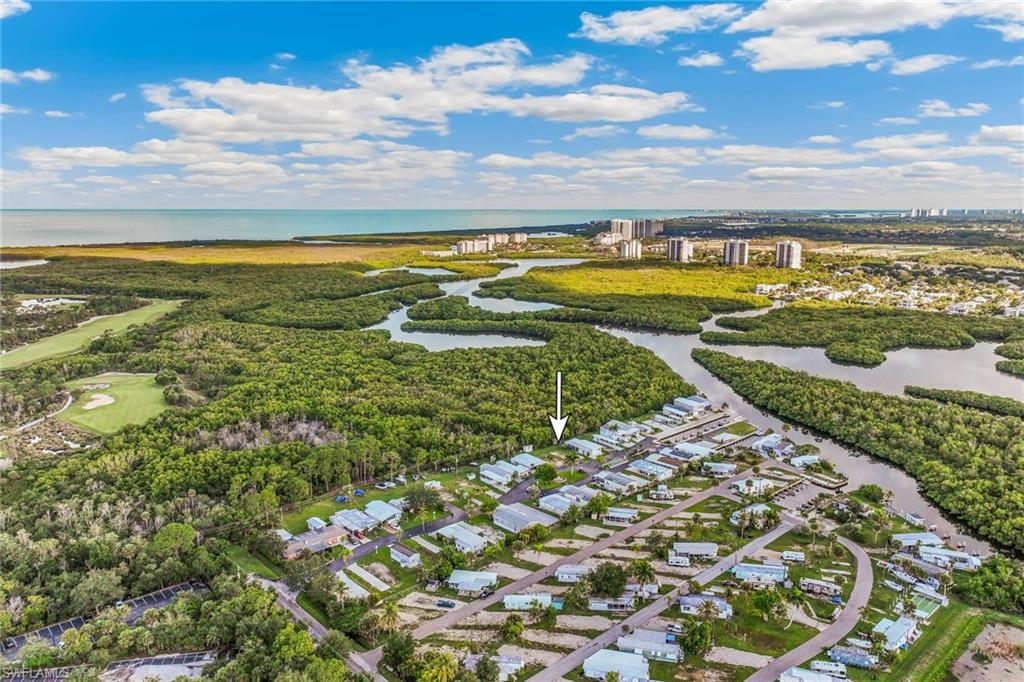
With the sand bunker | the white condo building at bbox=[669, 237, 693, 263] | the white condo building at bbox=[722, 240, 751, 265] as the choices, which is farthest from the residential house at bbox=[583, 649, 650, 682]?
the white condo building at bbox=[669, 237, 693, 263]

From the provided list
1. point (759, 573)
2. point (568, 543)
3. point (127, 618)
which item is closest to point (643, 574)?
point (568, 543)

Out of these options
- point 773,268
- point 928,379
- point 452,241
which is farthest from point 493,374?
point 452,241

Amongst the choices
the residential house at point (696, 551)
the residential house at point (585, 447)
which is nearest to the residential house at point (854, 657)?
the residential house at point (696, 551)

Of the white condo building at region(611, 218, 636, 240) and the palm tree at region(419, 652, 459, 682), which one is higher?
the white condo building at region(611, 218, 636, 240)

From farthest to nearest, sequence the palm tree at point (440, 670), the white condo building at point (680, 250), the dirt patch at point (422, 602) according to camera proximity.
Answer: the white condo building at point (680, 250) → the dirt patch at point (422, 602) → the palm tree at point (440, 670)

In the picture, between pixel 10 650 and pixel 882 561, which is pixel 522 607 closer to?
pixel 882 561

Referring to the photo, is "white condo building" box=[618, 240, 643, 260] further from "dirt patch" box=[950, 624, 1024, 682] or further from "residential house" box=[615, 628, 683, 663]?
"residential house" box=[615, 628, 683, 663]

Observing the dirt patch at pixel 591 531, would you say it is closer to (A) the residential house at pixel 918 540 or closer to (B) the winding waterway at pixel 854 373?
(A) the residential house at pixel 918 540

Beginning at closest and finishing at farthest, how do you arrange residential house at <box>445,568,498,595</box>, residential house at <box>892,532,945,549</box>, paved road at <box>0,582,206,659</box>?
paved road at <box>0,582,206,659</box> → residential house at <box>445,568,498,595</box> → residential house at <box>892,532,945,549</box>
